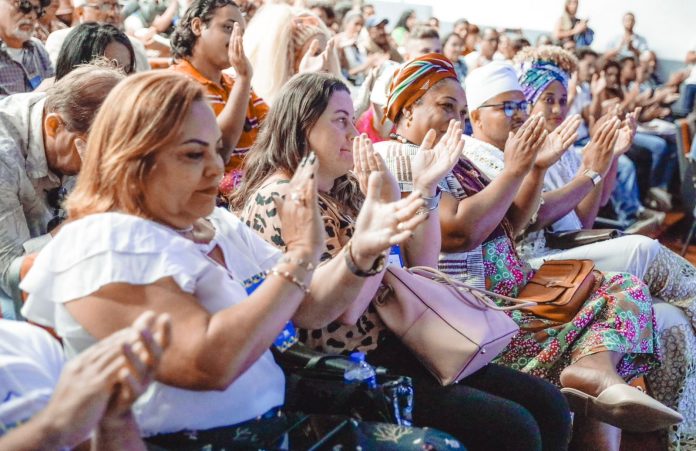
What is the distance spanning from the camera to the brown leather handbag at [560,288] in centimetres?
233

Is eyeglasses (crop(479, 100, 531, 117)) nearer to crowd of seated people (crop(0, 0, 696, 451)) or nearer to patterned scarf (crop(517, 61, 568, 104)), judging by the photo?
crowd of seated people (crop(0, 0, 696, 451))

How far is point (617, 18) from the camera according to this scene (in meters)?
11.2

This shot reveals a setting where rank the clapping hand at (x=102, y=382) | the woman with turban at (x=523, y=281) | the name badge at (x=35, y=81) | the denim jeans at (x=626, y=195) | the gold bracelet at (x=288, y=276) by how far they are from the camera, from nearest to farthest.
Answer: the clapping hand at (x=102, y=382)
the gold bracelet at (x=288, y=276)
the woman with turban at (x=523, y=281)
the name badge at (x=35, y=81)
the denim jeans at (x=626, y=195)

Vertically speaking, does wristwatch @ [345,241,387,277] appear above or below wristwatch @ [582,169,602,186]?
above

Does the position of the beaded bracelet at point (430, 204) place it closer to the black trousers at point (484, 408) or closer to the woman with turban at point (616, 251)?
the black trousers at point (484, 408)

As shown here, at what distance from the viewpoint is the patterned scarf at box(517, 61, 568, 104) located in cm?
343

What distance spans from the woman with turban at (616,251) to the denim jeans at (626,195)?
2.64 metres

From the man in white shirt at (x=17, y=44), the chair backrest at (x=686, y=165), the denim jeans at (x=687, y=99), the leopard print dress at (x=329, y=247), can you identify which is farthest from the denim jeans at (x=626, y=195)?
the leopard print dress at (x=329, y=247)

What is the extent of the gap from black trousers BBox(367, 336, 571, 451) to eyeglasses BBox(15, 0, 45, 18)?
212 cm

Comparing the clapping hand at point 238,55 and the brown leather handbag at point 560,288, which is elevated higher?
the clapping hand at point 238,55

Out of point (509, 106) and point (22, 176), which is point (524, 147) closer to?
point (509, 106)

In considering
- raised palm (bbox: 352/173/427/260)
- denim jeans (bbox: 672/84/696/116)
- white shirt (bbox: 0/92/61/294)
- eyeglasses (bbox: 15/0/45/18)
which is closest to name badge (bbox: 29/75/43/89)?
eyeglasses (bbox: 15/0/45/18)

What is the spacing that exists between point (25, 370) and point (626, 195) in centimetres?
563

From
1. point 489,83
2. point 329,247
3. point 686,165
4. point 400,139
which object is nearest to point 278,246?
point 329,247
